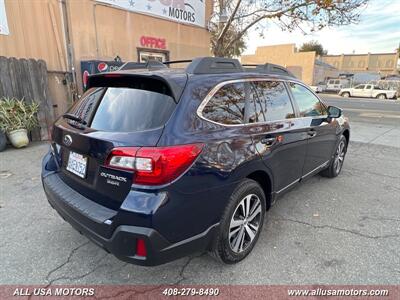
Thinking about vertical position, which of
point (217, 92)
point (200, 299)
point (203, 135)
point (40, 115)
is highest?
point (217, 92)

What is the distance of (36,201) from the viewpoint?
365cm

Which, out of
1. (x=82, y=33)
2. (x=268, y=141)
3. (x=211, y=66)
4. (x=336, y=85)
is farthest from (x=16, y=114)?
(x=336, y=85)

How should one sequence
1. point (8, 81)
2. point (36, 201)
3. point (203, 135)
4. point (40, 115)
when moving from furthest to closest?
point (40, 115) < point (8, 81) < point (36, 201) < point (203, 135)

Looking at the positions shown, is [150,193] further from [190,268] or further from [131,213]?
[190,268]

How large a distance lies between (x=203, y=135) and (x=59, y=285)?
5.63ft

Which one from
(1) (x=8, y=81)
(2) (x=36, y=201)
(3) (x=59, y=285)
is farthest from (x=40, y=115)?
(3) (x=59, y=285)

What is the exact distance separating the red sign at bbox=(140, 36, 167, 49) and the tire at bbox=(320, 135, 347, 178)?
659cm

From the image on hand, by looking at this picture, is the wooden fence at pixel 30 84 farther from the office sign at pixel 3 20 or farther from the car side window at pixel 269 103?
the car side window at pixel 269 103

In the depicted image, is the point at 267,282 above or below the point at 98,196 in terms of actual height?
below

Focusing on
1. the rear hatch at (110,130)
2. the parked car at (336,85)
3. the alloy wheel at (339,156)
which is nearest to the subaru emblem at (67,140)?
the rear hatch at (110,130)

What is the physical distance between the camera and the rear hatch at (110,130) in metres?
1.89

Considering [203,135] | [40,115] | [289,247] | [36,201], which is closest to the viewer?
[203,135]

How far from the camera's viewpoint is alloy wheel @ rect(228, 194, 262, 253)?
96.0 inches

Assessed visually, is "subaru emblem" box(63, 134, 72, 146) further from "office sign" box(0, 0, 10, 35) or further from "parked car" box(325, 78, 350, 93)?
"parked car" box(325, 78, 350, 93)
